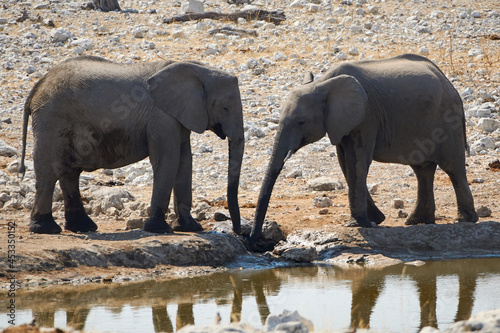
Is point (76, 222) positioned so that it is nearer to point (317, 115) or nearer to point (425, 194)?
point (317, 115)

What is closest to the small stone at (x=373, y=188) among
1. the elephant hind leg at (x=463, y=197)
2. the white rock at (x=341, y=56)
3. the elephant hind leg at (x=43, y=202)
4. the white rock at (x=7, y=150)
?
the elephant hind leg at (x=463, y=197)

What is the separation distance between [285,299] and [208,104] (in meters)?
2.97

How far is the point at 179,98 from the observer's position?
10219mm

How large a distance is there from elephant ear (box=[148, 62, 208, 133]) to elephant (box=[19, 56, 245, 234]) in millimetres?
12

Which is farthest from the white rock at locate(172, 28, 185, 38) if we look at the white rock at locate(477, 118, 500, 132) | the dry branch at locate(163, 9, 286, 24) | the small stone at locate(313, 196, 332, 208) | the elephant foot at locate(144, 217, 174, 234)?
the elephant foot at locate(144, 217, 174, 234)

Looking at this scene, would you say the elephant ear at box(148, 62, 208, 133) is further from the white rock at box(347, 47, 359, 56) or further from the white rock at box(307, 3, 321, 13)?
the white rock at box(307, 3, 321, 13)

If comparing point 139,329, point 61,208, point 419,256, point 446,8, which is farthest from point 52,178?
point 446,8

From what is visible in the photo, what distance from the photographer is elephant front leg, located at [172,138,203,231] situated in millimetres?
10438

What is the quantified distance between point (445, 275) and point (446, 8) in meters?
14.9

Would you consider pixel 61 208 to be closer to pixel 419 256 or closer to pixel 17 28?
pixel 419 256

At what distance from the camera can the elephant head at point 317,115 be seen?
1012 centimetres

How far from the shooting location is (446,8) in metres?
23.0

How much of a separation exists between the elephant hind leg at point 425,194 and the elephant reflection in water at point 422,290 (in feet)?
4.63

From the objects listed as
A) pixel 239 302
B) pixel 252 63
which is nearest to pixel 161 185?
pixel 239 302
